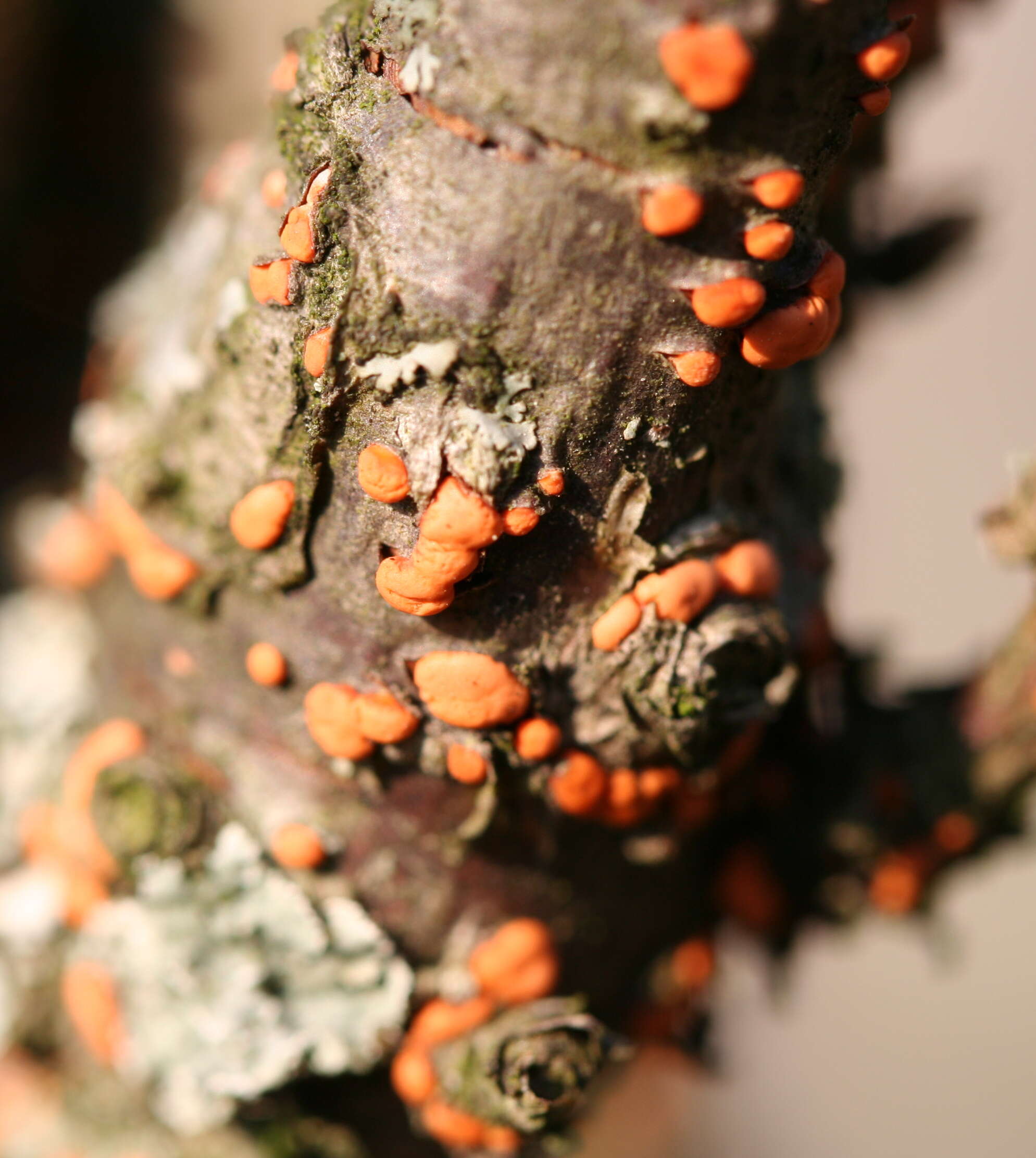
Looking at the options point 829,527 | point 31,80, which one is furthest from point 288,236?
point 31,80

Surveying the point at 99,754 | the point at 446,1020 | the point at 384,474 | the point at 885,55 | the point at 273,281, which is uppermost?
the point at 885,55

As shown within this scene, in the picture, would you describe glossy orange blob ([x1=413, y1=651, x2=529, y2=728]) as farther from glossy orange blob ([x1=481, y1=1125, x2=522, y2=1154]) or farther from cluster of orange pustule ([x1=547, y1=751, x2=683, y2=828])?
glossy orange blob ([x1=481, y1=1125, x2=522, y2=1154])

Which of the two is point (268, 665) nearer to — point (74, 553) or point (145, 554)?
point (145, 554)

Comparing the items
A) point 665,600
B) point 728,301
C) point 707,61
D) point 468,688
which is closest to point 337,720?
point 468,688

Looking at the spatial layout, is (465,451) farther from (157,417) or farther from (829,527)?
(829,527)

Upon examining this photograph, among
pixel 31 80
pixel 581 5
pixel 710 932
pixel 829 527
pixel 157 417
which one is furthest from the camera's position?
pixel 31 80

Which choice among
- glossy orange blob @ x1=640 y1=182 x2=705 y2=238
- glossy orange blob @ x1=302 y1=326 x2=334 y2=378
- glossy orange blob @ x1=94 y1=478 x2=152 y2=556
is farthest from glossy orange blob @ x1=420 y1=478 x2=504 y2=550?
glossy orange blob @ x1=94 y1=478 x2=152 y2=556

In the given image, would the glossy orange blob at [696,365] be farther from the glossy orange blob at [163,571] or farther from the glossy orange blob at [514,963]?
the glossy orange blob at [514,963]
